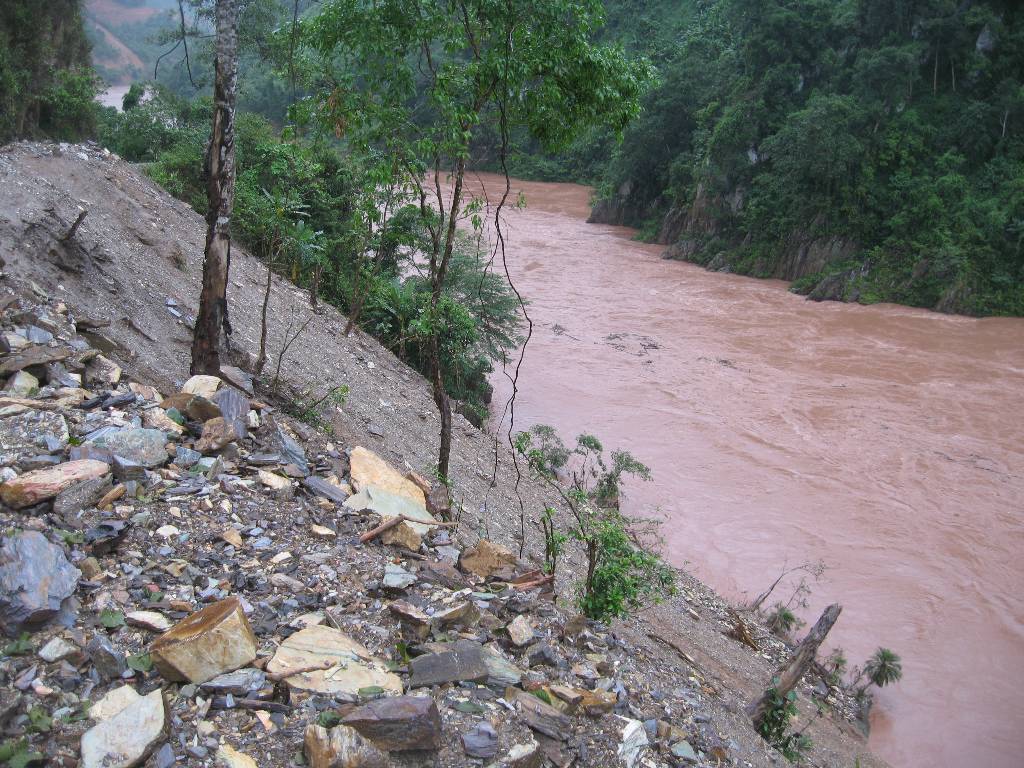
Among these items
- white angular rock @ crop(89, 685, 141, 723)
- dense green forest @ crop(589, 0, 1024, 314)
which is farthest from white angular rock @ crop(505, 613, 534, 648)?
dense green forest @ crop(589, 0, 1024, 314)

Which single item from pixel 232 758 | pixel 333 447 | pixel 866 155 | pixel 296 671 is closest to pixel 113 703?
pixel 232 758

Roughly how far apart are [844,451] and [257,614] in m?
12.9

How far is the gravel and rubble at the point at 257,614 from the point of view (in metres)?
2.57

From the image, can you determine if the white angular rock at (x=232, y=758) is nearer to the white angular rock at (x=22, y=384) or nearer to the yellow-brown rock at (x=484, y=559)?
the yellow-brown rock at (x=484, y=559)

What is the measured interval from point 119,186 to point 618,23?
50564 millimetres

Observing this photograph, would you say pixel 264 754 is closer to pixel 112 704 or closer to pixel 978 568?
pixel 112 704

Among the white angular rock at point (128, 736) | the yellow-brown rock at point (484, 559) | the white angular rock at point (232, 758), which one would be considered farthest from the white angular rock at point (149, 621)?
the yellow-brown rock at point (484, 559)

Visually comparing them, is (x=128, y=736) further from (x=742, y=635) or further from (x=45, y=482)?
(x=742, y=635)

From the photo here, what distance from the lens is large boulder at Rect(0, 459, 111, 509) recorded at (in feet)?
10.9

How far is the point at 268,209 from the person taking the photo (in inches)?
263

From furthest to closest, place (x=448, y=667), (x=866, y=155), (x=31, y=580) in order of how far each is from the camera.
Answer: (x=866, y=155)
(x=448, y=667)
(x=31, y=580)

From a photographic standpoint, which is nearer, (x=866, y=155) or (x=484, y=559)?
(x=484, y=559)

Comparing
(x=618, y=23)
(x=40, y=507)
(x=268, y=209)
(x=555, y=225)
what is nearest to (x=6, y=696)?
(x=40, y=507)

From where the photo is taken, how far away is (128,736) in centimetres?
238
